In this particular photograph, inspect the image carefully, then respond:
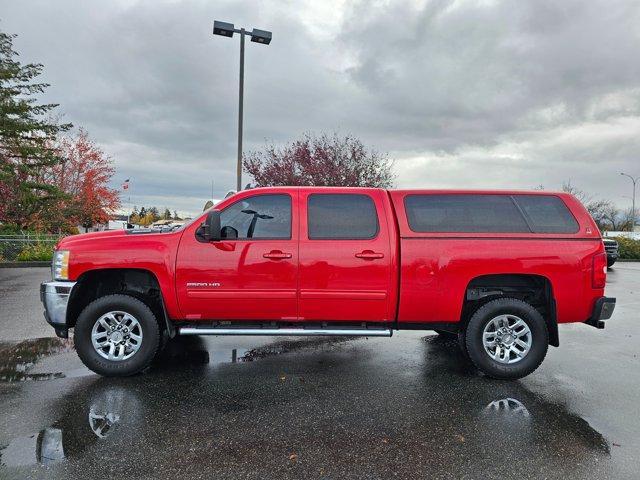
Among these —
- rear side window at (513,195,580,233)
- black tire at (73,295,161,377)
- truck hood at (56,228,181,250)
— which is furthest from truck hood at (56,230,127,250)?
rear side window at (513,195,580,233)

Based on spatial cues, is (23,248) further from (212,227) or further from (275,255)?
(275,255)

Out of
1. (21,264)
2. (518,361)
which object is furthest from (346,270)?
(21,264)

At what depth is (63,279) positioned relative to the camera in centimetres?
454

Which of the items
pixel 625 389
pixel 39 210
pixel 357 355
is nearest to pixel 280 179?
pixel 39 210

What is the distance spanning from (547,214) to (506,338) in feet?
4.58

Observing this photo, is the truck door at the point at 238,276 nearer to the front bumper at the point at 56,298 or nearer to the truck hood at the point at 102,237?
the truck hood at the point at 102,237

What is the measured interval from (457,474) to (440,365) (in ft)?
7.67

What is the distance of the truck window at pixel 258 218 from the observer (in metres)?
4.66

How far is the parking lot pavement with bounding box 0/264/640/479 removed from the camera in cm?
293

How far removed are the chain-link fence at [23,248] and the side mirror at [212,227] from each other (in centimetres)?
1478

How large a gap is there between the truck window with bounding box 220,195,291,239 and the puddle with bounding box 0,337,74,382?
232cm

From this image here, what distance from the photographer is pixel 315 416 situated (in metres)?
3.66

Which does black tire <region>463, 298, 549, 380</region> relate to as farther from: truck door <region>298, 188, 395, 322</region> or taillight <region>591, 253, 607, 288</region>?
truck door <region>298, 188, 395, 322</region>

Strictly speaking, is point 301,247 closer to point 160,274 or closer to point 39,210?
point 160,274
